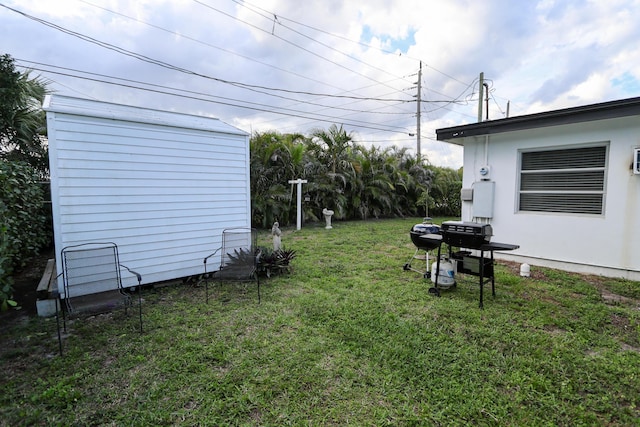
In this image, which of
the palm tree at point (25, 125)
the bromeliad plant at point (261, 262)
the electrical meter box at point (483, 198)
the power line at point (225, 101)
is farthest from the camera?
the power line at point (225, 101)

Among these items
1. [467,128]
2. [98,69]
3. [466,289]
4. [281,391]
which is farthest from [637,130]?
[98,69]

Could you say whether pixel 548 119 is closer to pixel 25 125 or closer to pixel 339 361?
pixel 339 361

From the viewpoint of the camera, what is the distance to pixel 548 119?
15.1ft

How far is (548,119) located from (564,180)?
1.08m

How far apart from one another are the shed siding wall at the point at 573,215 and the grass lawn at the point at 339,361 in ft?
2.32

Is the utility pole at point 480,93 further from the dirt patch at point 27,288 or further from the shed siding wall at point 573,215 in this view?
the dirt patch at point 27,288

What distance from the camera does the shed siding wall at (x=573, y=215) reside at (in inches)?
166

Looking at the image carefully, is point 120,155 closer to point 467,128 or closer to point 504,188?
point 467,128

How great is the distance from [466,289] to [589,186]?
277 cm

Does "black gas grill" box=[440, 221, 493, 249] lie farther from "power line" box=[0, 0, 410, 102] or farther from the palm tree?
"power line" box=[0, 0, 410, 102]

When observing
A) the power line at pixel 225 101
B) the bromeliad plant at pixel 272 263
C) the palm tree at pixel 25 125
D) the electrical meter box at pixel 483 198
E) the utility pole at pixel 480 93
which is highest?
the utility pole at pixel 480 93

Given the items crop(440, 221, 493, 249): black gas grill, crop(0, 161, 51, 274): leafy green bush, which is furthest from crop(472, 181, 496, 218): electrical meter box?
crop(0, 161, 51, 274): leafy green bush

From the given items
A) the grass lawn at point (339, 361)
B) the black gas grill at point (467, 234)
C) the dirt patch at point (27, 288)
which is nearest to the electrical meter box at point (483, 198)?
the grass lawn at point (339, 361)

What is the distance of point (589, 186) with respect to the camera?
4.64 meters
